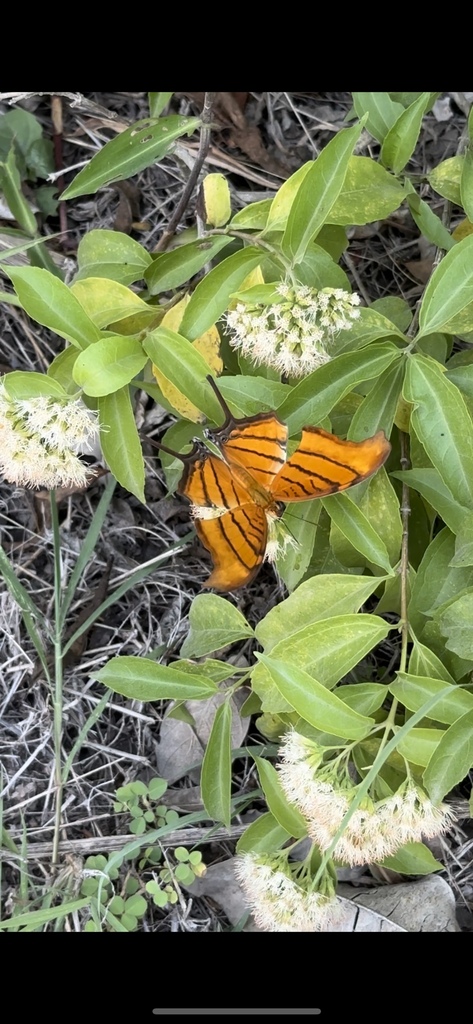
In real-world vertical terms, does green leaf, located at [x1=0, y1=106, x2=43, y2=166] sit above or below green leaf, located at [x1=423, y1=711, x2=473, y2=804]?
above

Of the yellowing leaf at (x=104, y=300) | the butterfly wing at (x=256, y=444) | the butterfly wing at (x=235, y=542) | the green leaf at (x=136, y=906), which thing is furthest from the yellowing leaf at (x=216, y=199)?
the green leaf at (x=136, y=906)

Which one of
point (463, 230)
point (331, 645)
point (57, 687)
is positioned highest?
point (463, 230)

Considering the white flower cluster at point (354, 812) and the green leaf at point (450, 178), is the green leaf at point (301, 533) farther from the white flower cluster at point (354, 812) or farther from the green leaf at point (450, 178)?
the green leaf at point (450, 178)

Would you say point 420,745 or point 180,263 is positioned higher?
point 180,263

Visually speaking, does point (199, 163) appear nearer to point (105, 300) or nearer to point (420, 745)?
point (105, 300)

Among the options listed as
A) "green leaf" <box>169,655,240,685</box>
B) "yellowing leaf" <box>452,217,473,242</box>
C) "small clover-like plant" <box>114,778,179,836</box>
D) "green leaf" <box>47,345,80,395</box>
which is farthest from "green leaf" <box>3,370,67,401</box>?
"small clover-like plant" <box>114,778,179,836</box>

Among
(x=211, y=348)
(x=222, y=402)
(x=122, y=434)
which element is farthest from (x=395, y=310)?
(x=122, y=434)

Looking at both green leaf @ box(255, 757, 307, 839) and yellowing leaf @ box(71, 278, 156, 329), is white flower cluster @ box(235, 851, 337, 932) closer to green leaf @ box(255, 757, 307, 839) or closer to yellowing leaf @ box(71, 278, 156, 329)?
green leaf @ box(255, 757, 307, 839)
